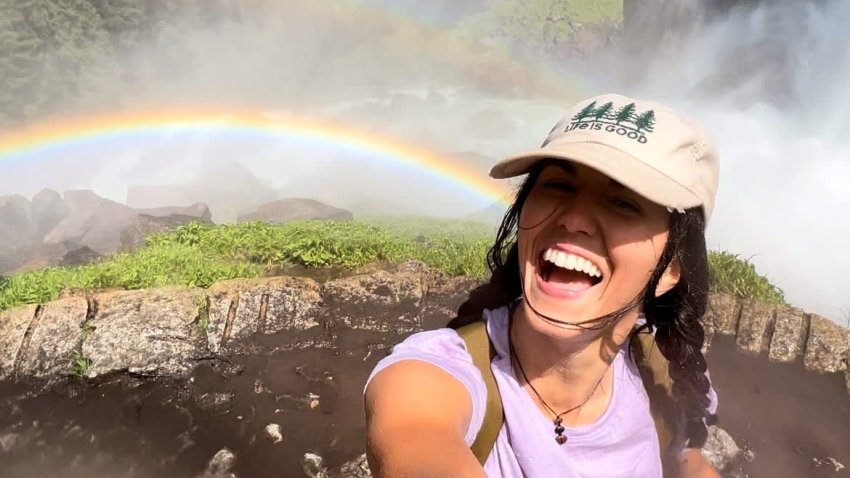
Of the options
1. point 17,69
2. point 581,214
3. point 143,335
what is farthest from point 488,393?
point 17,69

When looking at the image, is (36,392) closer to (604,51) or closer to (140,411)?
(140,411)

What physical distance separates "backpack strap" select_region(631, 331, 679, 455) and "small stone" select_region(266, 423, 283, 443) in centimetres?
313

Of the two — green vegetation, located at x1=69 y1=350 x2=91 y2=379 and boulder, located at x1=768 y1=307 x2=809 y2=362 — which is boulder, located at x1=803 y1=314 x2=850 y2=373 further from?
green vegetation, located at x1=69 y1=350 x2=91 y2=379

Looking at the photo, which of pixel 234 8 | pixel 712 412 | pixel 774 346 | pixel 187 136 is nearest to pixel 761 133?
pixel 774 346

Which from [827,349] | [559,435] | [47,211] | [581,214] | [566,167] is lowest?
[47,211]

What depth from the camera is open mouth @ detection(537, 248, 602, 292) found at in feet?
4.42

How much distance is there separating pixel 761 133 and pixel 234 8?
22819 mm

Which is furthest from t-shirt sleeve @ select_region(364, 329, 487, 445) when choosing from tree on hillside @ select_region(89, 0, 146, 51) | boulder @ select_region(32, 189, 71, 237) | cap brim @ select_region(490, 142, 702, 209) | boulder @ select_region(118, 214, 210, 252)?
tree on hillside @ select_region(89, 0, 146, 51)

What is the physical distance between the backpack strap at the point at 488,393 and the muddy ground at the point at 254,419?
9.56 ft

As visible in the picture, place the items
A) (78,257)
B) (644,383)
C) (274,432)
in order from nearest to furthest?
1. (644,383)
2. (274,432)
3. (78,257)

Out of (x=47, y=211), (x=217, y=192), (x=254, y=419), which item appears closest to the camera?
(x=254, y=419)

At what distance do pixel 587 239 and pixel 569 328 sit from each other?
0.22 m

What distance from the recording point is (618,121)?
1.28 m

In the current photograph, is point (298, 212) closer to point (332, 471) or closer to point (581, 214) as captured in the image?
point (332, 471)
